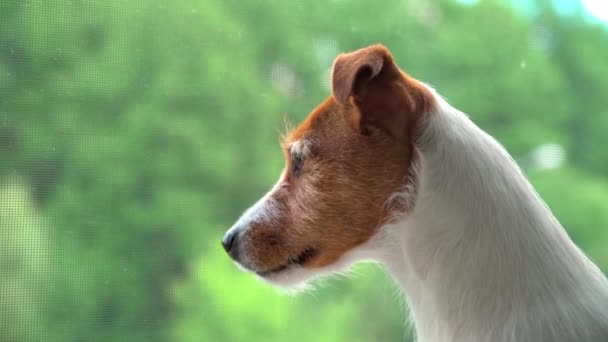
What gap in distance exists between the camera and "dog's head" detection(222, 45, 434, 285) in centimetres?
95

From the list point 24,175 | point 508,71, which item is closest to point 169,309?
point 24,175

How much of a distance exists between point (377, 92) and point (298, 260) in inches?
9.7

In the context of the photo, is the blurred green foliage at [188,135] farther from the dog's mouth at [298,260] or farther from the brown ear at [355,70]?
the brown ear at [355,70]

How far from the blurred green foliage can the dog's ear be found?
32cm

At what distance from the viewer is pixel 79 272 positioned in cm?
114

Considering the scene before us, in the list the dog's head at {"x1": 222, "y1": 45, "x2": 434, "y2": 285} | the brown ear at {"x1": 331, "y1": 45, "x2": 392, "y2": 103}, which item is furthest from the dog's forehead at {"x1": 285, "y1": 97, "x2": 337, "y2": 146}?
the brown ear at {"x1": 331, "y1": 45, "x2": 392, "y2": 103}

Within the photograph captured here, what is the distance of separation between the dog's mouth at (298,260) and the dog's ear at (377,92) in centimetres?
17

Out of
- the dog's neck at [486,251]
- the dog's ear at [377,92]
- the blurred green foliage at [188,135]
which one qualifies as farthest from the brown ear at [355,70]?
the blurred green foliage at [188,135]

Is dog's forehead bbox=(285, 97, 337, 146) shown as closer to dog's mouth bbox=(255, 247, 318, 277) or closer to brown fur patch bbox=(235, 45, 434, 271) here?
brown fur patch bbox=(235, 45, 434, 271)

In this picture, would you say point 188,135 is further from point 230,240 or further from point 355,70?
point 355,70

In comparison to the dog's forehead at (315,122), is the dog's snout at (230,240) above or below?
below

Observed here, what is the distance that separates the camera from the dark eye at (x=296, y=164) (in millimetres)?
1041

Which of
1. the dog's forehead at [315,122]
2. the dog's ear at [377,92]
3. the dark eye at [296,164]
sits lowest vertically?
the dark eye at [296,164]

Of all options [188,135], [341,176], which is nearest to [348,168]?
[341,176]
